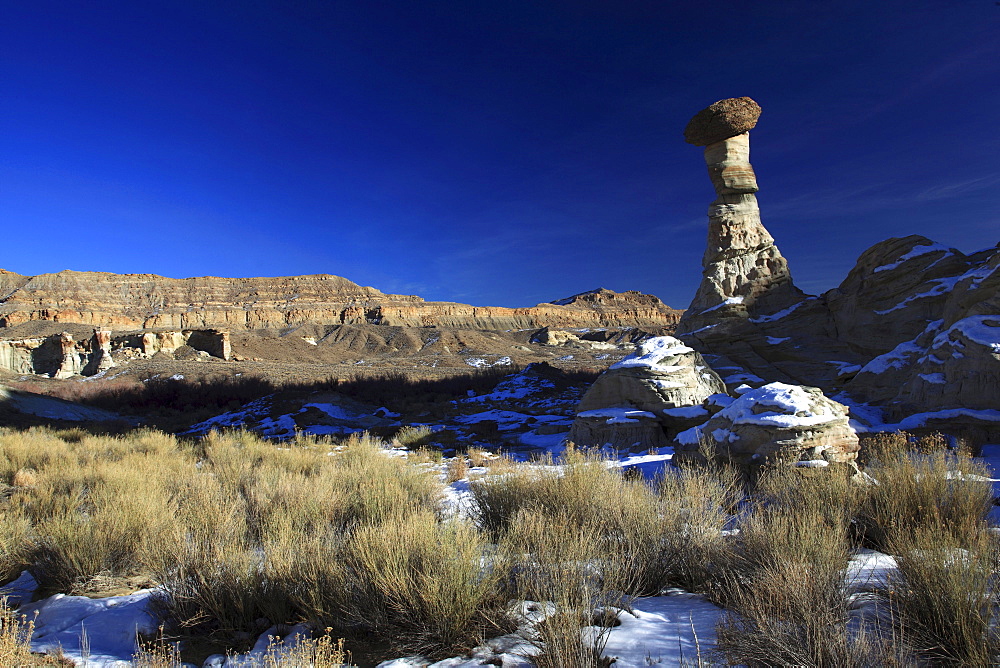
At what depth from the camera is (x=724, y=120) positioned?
20.0 metres

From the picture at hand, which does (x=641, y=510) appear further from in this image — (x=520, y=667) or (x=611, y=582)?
(x=520, y=667)

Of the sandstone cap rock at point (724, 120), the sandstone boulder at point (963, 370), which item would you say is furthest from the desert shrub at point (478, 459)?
the sandstone cap rock at point (724, 120)

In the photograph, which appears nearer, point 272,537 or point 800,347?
point 272,537

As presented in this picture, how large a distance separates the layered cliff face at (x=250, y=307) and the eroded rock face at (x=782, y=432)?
242 ft

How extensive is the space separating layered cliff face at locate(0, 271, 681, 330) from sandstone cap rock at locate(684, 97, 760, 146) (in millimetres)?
62565

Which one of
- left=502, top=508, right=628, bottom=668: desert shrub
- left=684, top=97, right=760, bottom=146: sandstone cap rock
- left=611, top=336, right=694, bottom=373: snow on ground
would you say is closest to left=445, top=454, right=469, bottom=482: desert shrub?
left=502, top=508, right=628, bottom=668: desert shrub

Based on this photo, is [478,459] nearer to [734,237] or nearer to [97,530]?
[97,530]

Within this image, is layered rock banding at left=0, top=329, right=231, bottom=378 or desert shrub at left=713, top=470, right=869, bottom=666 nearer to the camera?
desert shrub at left=713, top=470, right=869, bottom=666

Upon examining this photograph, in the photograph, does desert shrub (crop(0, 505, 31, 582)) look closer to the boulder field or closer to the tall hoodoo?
the boulder field

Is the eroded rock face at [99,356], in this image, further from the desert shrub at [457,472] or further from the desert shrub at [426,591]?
the desert shrub at [426,591]

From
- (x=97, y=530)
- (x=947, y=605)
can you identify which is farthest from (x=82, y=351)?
(x=947, y=605)

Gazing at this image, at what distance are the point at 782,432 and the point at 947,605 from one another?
395cm

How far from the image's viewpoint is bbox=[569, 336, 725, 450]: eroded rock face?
36.4 ft

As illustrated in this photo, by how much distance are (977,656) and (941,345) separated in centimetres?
1087
